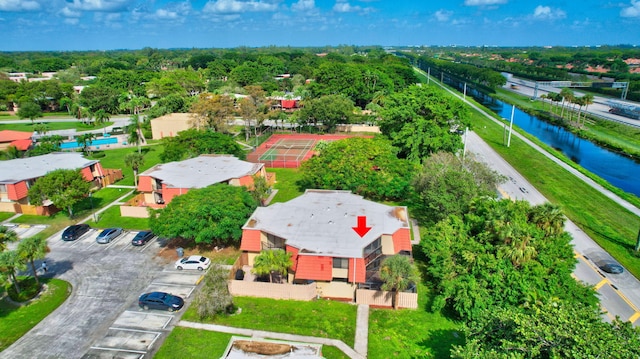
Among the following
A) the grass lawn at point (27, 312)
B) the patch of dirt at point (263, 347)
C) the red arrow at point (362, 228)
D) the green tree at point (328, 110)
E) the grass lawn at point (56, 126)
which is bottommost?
the grass lawn at point (27, 312)

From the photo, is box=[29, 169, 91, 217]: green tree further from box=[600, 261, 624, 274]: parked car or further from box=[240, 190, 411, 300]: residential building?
box=[600, 261, 624, 274]: parked car

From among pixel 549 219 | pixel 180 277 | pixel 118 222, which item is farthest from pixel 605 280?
pixel 118 222

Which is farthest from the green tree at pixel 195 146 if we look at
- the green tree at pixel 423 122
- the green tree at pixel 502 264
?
the green tree at pixel 502 264

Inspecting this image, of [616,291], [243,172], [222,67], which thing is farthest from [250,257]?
[222,67]

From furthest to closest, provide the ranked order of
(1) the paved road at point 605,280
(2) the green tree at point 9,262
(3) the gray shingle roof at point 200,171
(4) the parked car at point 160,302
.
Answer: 1. (3) the gray shingle roof at point 200,171
2. (1) the paved road at point 605,280
3. (4) the parked car at point 160,302
4. (2) the green tree at point 9,262

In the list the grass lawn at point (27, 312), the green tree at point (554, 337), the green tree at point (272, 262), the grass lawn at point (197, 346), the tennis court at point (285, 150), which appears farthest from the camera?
the tennis court at point (285, 150)

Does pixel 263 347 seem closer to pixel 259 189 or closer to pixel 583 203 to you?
pixel 259 189

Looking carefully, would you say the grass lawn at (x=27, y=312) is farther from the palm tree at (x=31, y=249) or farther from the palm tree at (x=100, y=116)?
the palm tree at (x=100, y=116)

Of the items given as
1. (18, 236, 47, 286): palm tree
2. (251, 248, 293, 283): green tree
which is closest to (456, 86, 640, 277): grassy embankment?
(251, 248, 293, 283): green tree
